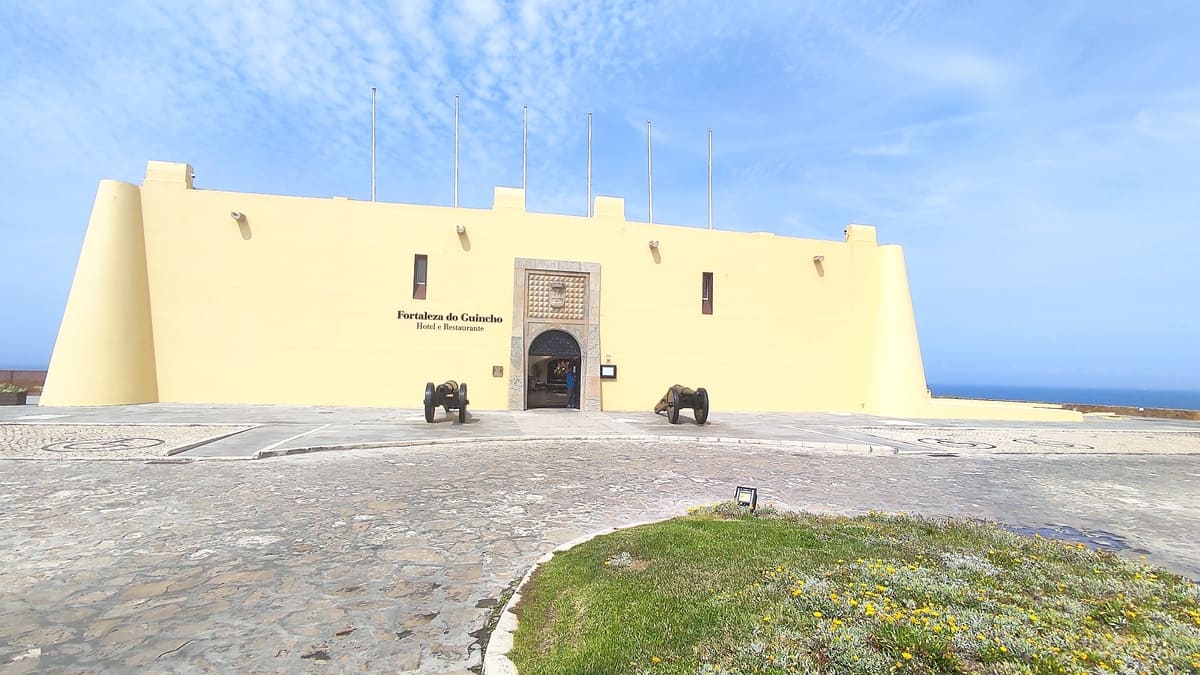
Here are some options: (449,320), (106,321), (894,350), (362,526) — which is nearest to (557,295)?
(449,320)

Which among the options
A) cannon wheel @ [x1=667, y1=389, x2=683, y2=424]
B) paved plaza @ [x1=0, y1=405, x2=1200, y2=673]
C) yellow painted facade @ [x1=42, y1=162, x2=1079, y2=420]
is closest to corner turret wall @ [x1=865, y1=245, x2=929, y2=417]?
yellow painted facade @ [x1=42, y1=162, x2=1079, y2=420]

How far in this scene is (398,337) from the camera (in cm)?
1958

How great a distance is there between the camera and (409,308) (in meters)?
19.7

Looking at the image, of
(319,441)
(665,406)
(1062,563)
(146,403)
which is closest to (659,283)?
(665,406)

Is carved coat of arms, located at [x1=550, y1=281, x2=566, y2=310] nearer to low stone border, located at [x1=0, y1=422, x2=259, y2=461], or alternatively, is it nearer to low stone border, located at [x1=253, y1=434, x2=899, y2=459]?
low stone border, located at [x1=253, y1=434, x2=899, y2=459]

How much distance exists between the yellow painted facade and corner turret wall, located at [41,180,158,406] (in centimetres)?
4

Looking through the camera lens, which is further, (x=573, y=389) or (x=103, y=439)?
(x=573, y=389)

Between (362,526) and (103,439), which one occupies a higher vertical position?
(103,439)

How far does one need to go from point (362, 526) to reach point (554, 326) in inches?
580

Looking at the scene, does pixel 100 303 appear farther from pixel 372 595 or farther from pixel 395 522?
pixel 372 595

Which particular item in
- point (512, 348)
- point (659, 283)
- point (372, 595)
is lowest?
point (372, 595)

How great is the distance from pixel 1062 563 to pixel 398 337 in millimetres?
17756

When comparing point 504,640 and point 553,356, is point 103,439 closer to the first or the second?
point 504,640

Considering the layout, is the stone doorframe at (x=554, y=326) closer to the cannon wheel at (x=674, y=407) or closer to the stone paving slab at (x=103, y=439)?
the cannon wheel at (x=674, y=407)
